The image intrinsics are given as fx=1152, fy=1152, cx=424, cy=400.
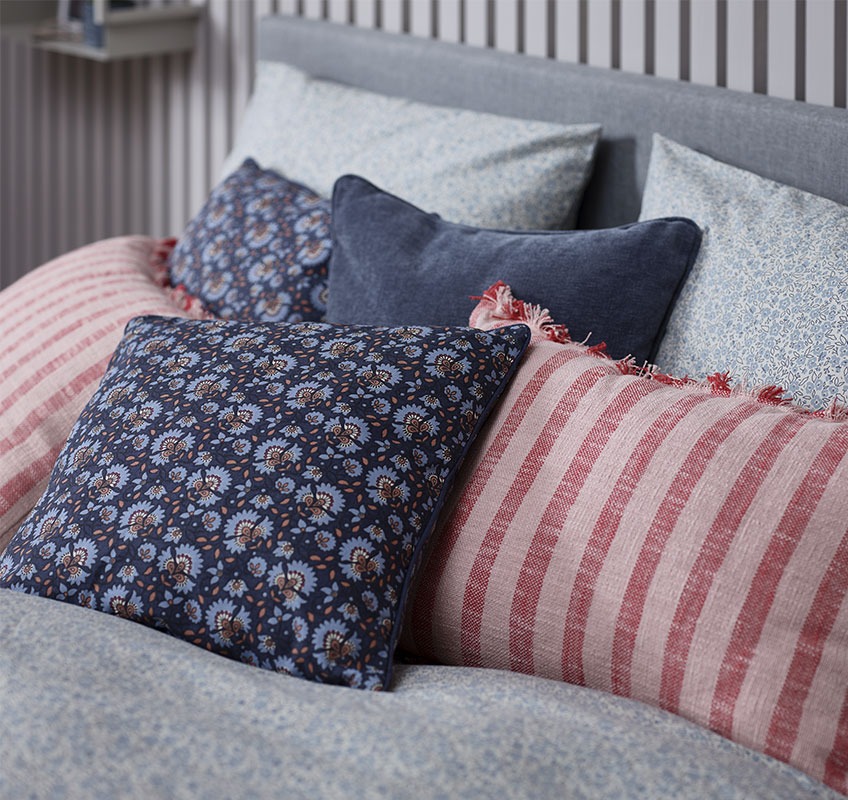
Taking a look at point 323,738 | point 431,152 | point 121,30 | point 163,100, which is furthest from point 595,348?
point 163,100

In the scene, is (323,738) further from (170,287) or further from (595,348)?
(170,287)

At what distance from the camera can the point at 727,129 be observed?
4.64 feet

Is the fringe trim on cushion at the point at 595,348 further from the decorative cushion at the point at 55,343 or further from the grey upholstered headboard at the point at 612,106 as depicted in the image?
the decorative cushion at the point at 55,343

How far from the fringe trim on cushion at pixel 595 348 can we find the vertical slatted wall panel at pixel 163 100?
1.80 feet

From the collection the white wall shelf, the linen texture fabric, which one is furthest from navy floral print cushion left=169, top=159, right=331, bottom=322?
the white wall shelf

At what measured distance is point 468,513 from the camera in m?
1.02

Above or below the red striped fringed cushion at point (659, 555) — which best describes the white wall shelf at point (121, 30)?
above

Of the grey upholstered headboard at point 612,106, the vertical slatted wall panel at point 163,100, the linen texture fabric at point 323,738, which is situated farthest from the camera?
the vertical slatted wall panel at point 163,100

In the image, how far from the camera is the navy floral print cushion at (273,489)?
92cm

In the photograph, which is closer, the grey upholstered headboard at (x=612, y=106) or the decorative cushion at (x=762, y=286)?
the decorative cushion at (x=762, y=286)

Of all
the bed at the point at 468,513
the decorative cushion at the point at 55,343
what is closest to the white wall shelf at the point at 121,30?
the decorative cushion at the point at 55,343

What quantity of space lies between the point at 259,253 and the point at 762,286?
0.70 m

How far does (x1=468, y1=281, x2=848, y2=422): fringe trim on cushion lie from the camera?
104 centimetres

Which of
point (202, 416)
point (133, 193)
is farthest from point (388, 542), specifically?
point (133, 193)
